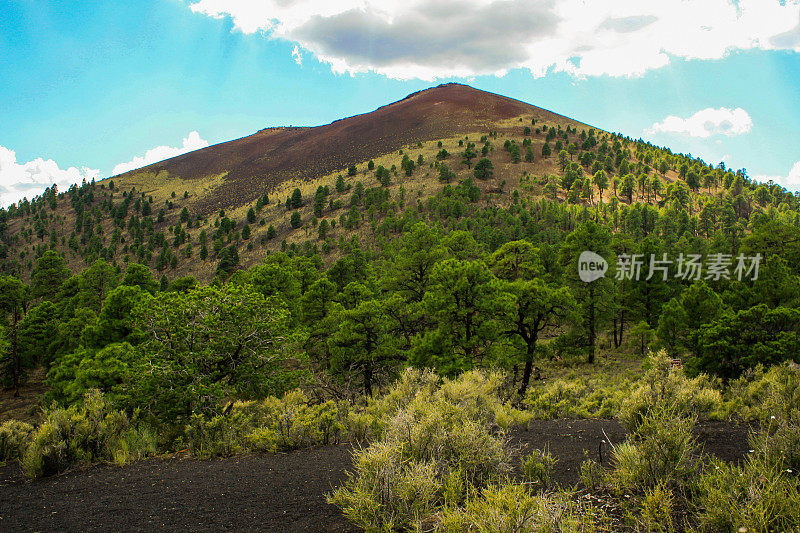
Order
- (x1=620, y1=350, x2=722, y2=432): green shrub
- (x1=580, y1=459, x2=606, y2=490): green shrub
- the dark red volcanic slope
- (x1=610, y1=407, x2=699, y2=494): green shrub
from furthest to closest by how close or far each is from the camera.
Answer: the dark red volcanic slope
(x1=620, y1=350, x2=722, y2=432): green shrub
(x1=580, y1=459, x2=606, y2=490): green shrub
(x1=610, y1=407, x2=699, y2=494): green shrub

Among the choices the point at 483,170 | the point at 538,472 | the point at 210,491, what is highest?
the point at 483,170

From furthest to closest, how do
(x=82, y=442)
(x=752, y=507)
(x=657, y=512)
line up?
(x=82, y=442) → (x=657, y=512) → (x=752, y=507)

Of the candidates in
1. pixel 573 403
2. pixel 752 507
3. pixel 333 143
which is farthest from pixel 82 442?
pixel 333 143

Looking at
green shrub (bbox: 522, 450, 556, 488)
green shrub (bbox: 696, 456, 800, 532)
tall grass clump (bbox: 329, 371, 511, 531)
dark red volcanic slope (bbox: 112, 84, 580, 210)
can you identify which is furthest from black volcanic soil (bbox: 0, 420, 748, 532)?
dark red volcanic slope (bbox: 112, 84, 580, 210)

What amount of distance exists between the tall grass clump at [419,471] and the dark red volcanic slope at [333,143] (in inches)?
4618

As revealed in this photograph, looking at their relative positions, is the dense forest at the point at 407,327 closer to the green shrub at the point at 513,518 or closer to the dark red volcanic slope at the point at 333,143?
the green shrub at the point at 513,518

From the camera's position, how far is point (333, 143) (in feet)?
483

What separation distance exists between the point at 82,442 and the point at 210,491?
3.92 m

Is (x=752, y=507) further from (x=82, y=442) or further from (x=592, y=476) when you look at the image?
(x=82, y=442)

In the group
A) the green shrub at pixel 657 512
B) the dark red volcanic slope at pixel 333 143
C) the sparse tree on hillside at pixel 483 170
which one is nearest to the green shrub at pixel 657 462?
the green shrub at pixel 657 512

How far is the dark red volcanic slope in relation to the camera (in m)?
127

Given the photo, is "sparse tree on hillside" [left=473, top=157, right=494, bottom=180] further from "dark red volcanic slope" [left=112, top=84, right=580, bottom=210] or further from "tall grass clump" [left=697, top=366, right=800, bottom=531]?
"tall grass clump" [left=697, top=366, right=800, bottom=531]

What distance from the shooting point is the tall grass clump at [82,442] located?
24.2 feet

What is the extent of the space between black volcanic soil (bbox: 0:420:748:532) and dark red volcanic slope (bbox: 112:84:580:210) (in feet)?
377
